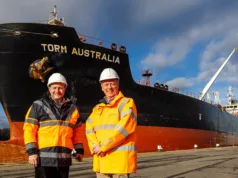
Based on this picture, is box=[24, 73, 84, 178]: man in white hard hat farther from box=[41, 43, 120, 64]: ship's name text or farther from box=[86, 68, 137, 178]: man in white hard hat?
box=[41, 43, 120, 64]: ship's name text

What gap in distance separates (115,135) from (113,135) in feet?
0.07

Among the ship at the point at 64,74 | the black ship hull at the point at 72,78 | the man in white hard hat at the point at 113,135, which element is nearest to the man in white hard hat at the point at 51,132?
the man in white hard hat at the point at 113,135

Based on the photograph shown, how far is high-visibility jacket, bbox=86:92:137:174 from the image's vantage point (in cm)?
286

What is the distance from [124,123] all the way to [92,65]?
10.2 meters

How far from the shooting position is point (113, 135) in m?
2.87

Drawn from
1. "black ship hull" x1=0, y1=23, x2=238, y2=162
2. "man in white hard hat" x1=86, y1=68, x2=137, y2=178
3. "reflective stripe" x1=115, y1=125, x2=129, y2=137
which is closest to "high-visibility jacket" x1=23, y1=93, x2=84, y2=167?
"man in white hard hat" x1=86, y1=68, x2=137, y2=178

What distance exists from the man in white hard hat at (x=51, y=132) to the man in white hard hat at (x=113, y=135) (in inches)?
10.7

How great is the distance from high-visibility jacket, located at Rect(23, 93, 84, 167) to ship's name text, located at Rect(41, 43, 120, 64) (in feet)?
29.0

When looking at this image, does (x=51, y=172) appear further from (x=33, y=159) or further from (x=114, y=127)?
(x=114, y=127)

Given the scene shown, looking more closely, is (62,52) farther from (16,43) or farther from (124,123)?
(124,123)

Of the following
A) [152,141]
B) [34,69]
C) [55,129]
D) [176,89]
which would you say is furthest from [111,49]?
[55,129]

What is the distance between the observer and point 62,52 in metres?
12.0

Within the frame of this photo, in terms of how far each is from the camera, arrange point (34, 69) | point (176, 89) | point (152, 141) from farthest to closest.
→ point (176, 89) → point (152, 141) → point (34, 69)

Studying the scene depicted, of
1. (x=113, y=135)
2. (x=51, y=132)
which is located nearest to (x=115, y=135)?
(x=113, y=135)
